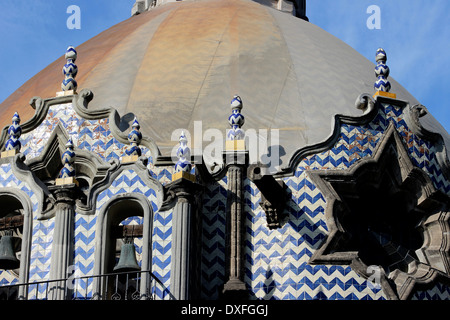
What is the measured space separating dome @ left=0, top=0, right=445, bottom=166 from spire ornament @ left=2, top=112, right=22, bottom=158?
102 inches

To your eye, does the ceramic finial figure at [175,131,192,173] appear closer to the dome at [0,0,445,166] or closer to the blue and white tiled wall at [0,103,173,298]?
the blue and white tiled wall at [0,103,173,298]

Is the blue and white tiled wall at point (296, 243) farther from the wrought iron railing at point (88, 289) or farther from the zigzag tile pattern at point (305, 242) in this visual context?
the wrought iron railing at point (88, 289)

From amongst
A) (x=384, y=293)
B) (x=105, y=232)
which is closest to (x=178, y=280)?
(x=105, y=232)

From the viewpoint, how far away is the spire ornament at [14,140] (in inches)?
1367

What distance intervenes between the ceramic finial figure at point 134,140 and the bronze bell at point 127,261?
2.40 meters

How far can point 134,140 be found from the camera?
1347 inches

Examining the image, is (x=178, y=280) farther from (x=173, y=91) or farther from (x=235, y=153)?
(x=173, y=91)

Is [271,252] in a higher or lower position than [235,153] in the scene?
lower

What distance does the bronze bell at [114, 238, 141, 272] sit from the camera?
32.5m

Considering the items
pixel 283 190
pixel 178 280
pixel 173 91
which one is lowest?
pixel 178 280

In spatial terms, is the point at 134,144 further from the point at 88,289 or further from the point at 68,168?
the point at 88,289

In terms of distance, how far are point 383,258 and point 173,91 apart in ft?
24.1

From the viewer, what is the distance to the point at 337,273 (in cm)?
3309
